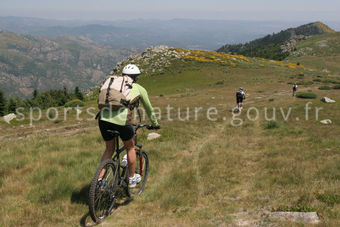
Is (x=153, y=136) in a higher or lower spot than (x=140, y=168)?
lower

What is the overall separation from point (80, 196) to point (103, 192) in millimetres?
1372

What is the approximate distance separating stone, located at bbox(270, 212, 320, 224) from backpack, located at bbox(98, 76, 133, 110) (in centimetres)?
365

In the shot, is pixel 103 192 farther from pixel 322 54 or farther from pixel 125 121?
pixel 322 54

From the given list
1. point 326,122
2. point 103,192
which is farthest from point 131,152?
point 326,122

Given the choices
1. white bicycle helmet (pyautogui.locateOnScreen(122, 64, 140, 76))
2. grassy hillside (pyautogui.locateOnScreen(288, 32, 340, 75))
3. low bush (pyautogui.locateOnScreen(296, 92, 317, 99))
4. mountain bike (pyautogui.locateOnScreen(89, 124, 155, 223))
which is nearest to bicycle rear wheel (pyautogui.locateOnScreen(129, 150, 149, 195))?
mountain bike (pyautogui.locateOnScreen(89, 124, 155, 223))

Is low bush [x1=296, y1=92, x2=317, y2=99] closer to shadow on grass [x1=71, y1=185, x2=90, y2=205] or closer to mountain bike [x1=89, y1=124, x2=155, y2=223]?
mountain bike [x1=89, y1=124, x2=155, y2=223]

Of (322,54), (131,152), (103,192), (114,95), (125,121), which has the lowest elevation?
(103,192)

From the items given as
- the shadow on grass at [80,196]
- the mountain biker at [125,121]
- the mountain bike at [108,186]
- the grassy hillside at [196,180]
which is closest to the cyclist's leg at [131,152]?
the mountain biker at [125,121]

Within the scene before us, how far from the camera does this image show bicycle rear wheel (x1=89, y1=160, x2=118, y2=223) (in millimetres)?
4715

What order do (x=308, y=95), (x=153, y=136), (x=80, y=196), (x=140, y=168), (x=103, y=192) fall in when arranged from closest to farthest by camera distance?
(x=103, y=192) < (x=80, y=196) < (x=140, y=168) < (x=153, y=136) < (x=308, y=95)

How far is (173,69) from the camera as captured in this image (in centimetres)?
6175

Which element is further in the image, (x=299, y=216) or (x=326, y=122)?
(x=326, y=122)

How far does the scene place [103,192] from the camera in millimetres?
5059

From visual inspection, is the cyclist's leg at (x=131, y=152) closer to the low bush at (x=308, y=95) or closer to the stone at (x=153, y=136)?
the stone at (x=153, y=136)
